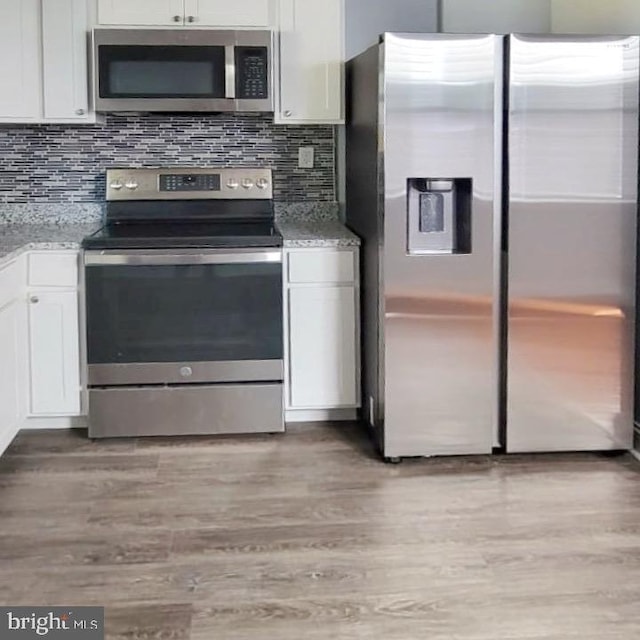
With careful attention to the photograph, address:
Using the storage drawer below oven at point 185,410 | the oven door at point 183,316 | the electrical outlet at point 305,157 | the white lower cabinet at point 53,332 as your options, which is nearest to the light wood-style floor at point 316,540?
the storage drawer below oven at point 185,410

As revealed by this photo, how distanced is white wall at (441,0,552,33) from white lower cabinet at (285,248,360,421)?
1.21 meters

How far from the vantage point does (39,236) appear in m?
3.90

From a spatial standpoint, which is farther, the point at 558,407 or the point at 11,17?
the point at 11,17

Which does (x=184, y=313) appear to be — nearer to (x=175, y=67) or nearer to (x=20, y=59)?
(x=175, y=67)

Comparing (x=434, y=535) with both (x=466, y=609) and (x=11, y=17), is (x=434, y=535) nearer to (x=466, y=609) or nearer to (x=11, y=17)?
(x=466, y=609)

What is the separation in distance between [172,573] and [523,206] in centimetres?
177

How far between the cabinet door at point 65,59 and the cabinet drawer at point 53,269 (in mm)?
609

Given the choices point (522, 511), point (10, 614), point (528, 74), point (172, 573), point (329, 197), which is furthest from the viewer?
point (329, 197)

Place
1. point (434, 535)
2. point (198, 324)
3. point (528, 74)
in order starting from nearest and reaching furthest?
point (434, 535)
point (528, 74)
point (198, 324)

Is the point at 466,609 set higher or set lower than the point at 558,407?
lower

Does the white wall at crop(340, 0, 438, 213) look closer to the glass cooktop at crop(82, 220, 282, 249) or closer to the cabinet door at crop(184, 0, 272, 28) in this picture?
the cabinet door at crop(184, 0, 272, 28)

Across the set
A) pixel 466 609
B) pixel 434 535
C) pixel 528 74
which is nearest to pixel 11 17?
pixel 528 74

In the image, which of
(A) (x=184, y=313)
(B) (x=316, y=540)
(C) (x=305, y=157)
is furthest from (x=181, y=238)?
(B) (x=316, y=540)

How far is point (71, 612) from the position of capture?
2.42m
